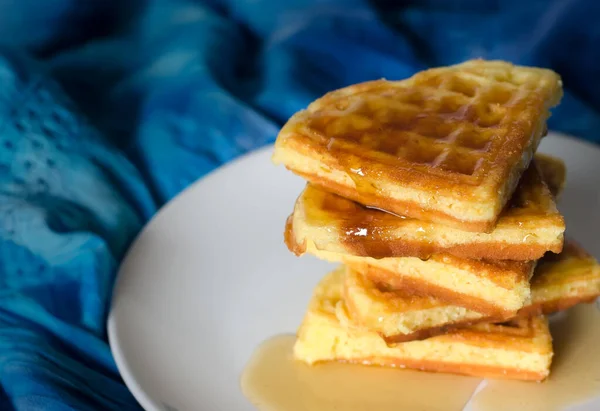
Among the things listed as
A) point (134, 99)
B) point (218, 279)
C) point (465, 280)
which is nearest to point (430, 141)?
point (465, 280)

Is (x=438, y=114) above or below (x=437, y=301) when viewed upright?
above

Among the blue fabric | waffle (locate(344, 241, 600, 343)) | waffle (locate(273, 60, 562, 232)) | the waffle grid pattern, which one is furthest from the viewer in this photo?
the blue fabric

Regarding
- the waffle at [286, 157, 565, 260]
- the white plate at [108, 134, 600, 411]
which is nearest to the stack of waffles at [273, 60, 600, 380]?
the waffle at [286, 157, 565, 260]

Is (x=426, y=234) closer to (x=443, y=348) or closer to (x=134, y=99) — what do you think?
(x=443, y=348)

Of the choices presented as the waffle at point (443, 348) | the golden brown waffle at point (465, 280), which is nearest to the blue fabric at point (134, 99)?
the waffle at point (443, 348)

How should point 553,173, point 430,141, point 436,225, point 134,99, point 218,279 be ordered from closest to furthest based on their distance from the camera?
point 436,225 < point 430,141 < point 553,173 < point 218,279 < point 134,99

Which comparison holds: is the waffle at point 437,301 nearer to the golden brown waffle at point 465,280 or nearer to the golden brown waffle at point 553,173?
the golden brown waffle at point 465,280

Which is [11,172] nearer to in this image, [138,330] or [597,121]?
[138,330]

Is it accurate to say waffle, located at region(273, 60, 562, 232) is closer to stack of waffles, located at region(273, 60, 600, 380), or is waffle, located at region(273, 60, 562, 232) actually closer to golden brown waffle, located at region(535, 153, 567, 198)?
stack of waffles, located at region(273, 60, 600, 380)
